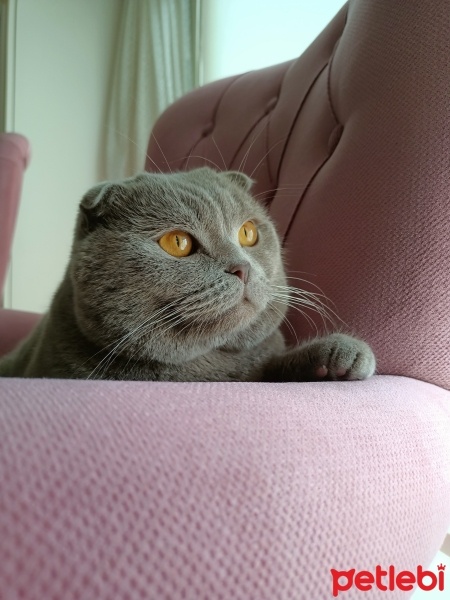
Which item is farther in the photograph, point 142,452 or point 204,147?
point 204,147

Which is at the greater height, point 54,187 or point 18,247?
point 54,187

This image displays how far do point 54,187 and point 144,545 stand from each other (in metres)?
2.99

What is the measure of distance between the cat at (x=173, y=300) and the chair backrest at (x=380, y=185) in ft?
0.25

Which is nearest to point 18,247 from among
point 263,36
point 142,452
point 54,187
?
point 54,187

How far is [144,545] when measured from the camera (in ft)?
0.92

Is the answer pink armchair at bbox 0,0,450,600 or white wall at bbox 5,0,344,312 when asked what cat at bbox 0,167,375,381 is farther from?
white wall at bbox 5,0,344,312

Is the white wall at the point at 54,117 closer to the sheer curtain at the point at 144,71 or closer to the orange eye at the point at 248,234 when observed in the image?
Result: the sheer curtain at the point at 144,71

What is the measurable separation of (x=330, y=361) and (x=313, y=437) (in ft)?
0.92

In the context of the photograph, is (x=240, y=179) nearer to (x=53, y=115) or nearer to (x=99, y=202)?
(x=99, y=202)

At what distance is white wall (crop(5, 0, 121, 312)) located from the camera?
2904 mm

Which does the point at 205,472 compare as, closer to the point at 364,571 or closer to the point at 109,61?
the point at 364,571

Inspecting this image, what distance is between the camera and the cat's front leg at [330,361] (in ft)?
2.14

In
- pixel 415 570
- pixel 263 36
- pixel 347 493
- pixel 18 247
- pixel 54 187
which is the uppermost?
pixel 263 36

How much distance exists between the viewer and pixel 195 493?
31 centimetres
